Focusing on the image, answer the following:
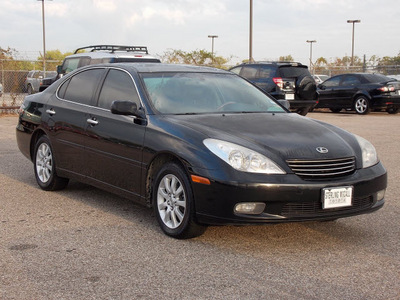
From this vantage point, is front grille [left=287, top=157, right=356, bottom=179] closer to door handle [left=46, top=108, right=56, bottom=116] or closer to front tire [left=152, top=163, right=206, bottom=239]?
front tire [left=152, top=163, right=206, bottom=239]

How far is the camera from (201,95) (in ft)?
20.7

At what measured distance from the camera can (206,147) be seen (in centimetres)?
514

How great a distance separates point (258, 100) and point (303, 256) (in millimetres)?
2220

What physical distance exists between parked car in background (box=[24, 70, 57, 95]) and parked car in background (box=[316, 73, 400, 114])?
13.1 m

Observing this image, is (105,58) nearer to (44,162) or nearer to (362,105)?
(44,162)

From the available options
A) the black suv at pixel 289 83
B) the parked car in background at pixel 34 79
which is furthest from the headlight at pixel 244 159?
the parked car in background at pixel 34 79

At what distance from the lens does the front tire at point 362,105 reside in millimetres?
22016

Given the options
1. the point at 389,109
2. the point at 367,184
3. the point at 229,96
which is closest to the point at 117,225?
the point at 229,96

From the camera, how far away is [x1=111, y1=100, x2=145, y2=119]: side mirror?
584cm

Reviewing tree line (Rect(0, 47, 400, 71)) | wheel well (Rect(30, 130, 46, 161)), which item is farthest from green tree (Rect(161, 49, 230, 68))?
wheel well (Rect(30, 130, 46, 161))

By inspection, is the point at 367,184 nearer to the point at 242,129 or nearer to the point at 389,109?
the point at 242,129

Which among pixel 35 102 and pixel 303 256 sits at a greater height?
pixel 35 102

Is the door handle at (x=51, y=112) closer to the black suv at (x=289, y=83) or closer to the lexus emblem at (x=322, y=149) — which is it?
the lexus emblem at (x=322, y=149)

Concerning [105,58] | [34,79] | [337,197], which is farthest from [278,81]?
[34,79]
